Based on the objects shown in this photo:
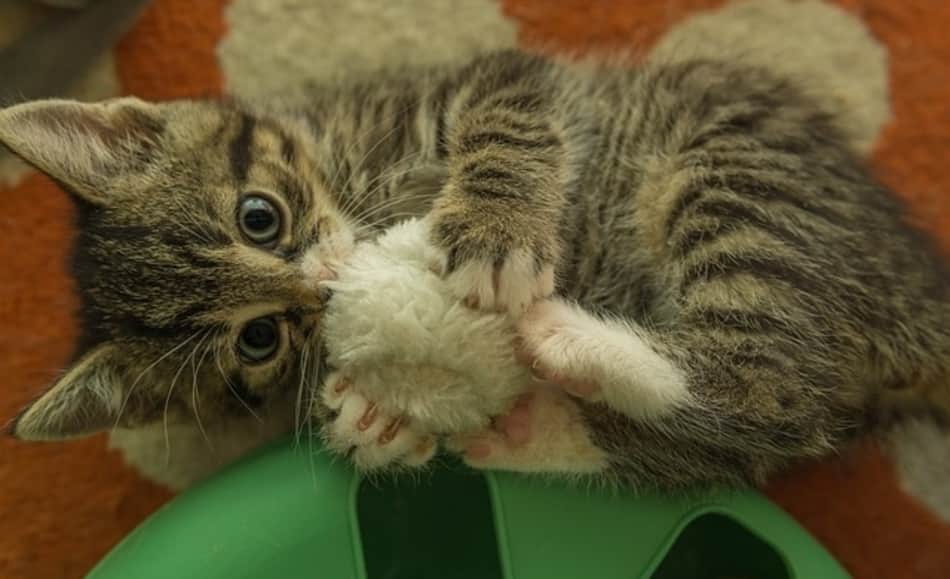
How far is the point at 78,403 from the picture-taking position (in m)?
1.39

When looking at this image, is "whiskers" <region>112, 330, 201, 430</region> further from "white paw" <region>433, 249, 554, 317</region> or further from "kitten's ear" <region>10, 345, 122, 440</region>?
"white paw" <region>433, 249, 554, 317</region>

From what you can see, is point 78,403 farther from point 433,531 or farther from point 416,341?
point 433,531

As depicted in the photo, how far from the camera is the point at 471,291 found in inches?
50.9

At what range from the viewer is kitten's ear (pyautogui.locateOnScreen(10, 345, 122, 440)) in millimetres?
1343

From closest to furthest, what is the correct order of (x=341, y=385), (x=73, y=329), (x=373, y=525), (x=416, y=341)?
(x=416, y=341) < (x=341, y=385) < (x=373, y=525) < (x=73, y=329)

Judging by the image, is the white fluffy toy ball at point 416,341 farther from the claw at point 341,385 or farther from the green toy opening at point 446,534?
the green toy opening at point 446,534

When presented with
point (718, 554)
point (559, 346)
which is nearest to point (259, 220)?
point (559, 346)

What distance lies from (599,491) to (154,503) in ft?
3.01

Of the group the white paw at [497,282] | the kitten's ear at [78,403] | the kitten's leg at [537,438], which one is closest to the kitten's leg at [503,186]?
the white paw at [497,282]

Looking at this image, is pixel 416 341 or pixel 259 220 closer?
pixel 416 341

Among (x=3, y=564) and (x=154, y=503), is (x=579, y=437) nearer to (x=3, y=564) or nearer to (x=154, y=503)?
(x=154, y=503)

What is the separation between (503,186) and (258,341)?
44 centimetres

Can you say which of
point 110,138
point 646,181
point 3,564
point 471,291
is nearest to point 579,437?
point 471,291

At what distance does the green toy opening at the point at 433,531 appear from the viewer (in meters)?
1.64
